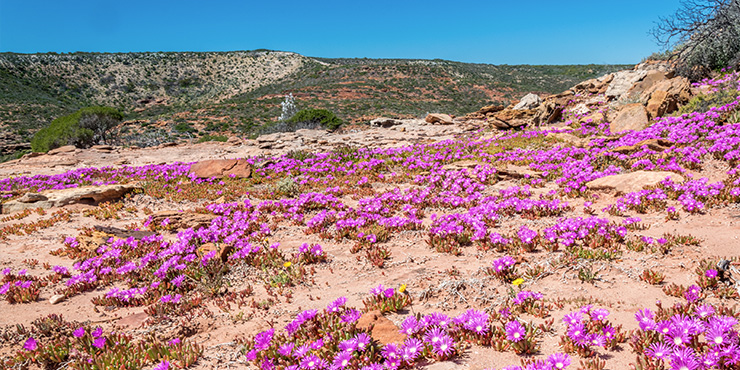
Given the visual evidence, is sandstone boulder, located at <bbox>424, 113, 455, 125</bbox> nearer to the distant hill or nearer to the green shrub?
the green shrub

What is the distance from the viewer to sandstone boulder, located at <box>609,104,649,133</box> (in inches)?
555

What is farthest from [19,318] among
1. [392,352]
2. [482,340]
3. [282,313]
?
[482,340]

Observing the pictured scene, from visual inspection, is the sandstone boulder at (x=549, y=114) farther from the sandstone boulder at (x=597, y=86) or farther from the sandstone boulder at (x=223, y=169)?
the sandstone boulder at (x=223, y=169)

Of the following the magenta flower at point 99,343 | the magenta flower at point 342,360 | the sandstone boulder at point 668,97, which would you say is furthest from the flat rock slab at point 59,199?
the sandstone boulder at point 668,97

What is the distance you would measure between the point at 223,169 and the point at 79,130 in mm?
25541

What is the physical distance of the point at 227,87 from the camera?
3565 inches

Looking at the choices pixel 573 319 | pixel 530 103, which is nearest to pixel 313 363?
pixel 573 319

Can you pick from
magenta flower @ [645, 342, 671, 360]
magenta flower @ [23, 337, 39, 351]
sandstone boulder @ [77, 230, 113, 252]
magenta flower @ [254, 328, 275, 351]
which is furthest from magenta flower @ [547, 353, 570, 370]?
sandstone boulder @ [77, 230, 113, 252]

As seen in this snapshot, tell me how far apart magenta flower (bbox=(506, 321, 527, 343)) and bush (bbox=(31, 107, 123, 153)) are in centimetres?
3759

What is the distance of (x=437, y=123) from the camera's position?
95.8 feet

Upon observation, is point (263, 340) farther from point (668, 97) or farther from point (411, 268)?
point (668, 97)

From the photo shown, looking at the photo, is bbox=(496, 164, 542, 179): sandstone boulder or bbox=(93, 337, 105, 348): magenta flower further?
bbox=(496, 164, 542, 179): sandstone boulder

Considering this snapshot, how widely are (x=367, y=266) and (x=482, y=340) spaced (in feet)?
8.88

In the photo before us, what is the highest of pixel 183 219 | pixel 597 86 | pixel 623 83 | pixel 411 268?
pixel 597 86
